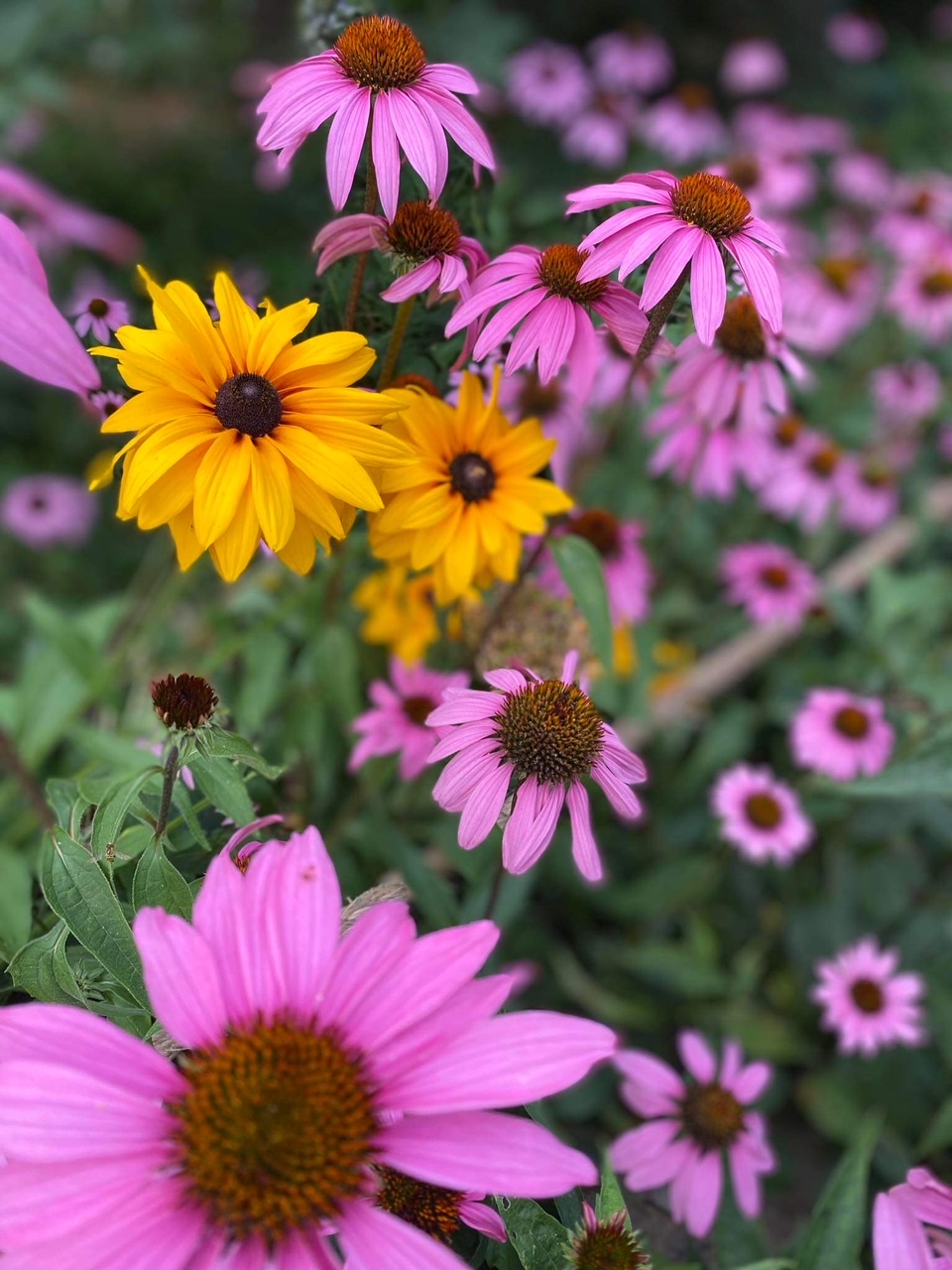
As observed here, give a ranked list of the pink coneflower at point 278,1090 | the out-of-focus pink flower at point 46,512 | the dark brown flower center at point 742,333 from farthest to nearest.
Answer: the out-of-focus pink flower at point 46,512 → the dark brown flower center at point 742,333 → the pink coneflower at point 278,1090

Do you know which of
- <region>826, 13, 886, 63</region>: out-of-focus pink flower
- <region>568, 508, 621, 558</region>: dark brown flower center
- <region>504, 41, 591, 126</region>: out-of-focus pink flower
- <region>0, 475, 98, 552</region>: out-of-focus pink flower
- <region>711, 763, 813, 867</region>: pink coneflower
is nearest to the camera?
<region>568, 508, 621, 558</region>: dark brown flower center

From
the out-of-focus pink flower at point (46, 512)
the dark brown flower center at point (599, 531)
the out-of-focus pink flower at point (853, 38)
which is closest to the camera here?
the dark brown flower center at point (599, 531)

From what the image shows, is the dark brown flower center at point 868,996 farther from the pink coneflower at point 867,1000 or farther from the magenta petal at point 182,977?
the magenta petal at point 182,977

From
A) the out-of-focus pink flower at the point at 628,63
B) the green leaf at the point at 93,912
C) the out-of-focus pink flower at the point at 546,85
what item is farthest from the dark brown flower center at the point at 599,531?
the out-of-focus pink flower at the point at 628,63

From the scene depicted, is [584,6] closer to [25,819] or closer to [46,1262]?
[25,819]

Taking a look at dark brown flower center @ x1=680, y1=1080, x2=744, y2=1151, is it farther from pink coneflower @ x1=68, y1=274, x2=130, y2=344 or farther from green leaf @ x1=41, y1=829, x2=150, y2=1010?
pink coneflower @ x1=68, y1=274, x2=130, y2=344

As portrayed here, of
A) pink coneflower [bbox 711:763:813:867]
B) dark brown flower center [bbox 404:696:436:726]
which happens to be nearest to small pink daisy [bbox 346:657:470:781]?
dark brown flower center [bbox 404:696:436:726]

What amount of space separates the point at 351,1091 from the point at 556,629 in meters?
0.60

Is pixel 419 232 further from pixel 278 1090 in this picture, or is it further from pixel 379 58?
pixel 278 1090

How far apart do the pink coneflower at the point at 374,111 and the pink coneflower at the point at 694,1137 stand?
689 millimetres

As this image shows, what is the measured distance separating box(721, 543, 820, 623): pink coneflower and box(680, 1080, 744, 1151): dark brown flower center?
70 centimetres

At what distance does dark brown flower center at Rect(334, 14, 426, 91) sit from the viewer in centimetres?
64

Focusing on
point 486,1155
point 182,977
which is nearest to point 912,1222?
point 486,1155

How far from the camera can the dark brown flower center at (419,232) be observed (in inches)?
25.6
